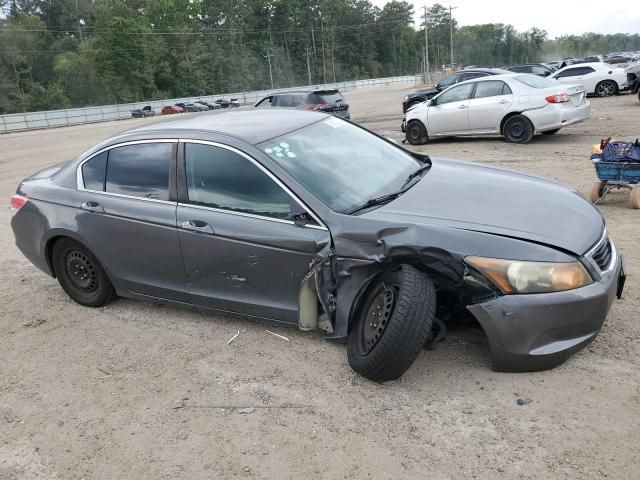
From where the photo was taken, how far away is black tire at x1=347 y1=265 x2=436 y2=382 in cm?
294

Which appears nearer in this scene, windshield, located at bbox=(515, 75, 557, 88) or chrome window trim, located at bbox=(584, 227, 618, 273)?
chrome window trim, located at bbox=(584, 227, 618, 273)

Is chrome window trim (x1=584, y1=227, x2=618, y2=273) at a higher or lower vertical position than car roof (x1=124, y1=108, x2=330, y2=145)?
lower

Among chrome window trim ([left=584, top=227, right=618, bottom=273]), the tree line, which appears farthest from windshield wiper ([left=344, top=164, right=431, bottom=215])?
the tree line

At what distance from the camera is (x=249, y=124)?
4.20m

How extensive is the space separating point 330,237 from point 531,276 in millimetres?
1190

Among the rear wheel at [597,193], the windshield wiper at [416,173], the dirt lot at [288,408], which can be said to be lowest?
the dirt lot at [288,408]

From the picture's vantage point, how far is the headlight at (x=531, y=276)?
9.62 ft

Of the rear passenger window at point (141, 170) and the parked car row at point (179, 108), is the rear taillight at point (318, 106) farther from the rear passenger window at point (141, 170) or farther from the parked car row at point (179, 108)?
the parked car row at point (179, 108)

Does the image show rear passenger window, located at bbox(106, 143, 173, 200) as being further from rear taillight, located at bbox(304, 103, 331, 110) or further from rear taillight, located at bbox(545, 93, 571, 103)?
rear taillight, located at bbox(304, 103, 331, 110)

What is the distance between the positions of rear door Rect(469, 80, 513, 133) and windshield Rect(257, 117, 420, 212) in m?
8.14

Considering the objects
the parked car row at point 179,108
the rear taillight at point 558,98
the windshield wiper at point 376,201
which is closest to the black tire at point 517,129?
the rear taillight at point 558,98

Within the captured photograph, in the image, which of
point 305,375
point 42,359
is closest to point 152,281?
point 42,359

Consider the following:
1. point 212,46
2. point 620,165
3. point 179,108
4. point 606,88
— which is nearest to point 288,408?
point 620,165

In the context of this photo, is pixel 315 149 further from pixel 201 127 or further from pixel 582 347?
pixel 582 347
